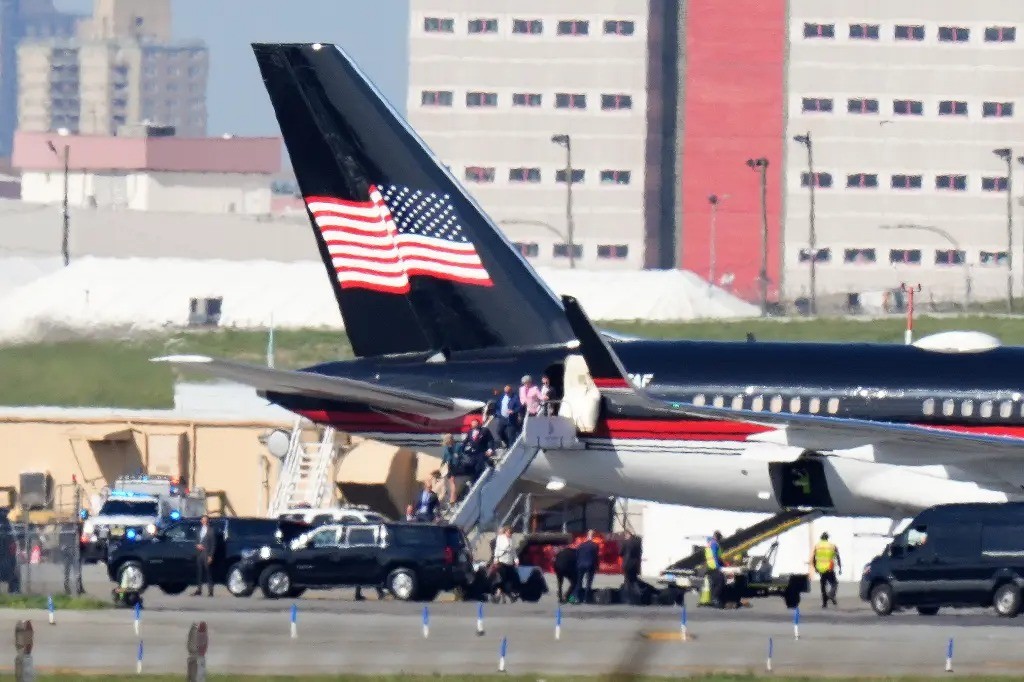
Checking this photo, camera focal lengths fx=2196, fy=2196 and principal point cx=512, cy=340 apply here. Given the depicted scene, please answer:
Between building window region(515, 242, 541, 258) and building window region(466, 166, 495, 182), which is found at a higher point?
→ building window region(466, 166, 495, 182)

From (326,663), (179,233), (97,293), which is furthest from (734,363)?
(179,233)

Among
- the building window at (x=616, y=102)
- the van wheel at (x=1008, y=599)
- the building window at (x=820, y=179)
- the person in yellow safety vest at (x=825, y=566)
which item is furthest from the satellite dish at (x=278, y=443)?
the building window at (x=616, y=102)

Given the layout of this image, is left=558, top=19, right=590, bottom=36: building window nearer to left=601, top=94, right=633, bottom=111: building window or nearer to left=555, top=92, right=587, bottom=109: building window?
left=555, top=92, right=587, bottom=109: building window

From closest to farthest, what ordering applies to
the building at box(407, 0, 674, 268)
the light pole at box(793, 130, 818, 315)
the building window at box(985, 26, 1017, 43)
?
the light pole at box(793, 130, 818, 315) < the building window at box(985, 26, 1017, 43) < the building at box(407, 0, 674, 268)

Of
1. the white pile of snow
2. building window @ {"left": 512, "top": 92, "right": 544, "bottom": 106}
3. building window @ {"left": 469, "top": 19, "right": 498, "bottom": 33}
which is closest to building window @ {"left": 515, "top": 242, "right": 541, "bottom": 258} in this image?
Result: building window @ {"left": 512, "top": 92, "right": 544, "bottom": 106}

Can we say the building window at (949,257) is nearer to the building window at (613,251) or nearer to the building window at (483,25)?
the building window at (613,251)

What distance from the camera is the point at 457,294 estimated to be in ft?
155

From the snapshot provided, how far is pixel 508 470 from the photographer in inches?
1774

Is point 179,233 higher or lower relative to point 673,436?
higher

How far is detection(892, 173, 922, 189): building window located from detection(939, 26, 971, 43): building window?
36.5 ft

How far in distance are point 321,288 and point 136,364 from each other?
19957 millimetres

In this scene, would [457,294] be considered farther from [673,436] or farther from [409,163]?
[673,436]

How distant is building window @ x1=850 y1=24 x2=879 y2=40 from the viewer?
170750mm

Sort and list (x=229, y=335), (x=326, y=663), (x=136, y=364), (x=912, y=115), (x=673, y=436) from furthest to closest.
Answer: (x=912, y=115) → (x=229, y=335) → (x=136, y=364) → (x=673, y=436) → (x=326, y=663)
